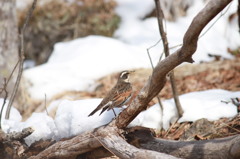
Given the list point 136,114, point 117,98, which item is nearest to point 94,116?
point 117,98

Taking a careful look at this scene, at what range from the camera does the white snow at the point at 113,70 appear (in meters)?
5.15

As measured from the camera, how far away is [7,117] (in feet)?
18.7

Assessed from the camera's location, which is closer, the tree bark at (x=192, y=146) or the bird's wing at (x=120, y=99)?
the tree bark at (x=192, y=146)

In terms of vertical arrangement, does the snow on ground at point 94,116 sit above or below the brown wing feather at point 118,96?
below

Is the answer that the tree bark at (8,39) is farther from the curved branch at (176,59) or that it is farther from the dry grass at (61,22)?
the curved branch at (176,59)

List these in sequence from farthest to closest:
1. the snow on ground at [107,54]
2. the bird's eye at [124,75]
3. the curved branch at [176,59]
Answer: the snow on ground at [107,54]
the bird's eye at [124,75]
the curved branch at [176,59]

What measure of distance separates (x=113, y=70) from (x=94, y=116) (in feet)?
13.8

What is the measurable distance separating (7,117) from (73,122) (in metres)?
1.15

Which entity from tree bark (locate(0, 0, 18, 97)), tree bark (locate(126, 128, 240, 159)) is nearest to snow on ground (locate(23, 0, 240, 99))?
tree bark (locate(0, 0, 18, 97))

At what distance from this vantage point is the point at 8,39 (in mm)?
8203

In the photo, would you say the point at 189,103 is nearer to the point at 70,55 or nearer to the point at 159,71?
the point at 159,71

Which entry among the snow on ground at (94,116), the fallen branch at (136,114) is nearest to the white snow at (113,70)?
the snow on ground at (94,116)

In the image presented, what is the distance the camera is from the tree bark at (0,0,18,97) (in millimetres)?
8109

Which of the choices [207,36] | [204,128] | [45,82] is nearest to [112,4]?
[207,36]
